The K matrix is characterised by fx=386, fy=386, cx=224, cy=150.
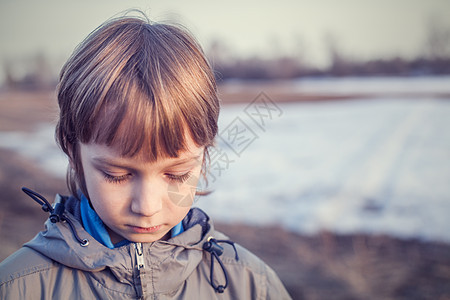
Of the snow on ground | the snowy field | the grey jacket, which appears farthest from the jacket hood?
the snow on ground

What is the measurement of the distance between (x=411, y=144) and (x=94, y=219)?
8.59m

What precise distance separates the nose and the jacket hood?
16 centimetres

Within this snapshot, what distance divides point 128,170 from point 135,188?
2.4 inches

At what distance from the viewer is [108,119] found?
120cm

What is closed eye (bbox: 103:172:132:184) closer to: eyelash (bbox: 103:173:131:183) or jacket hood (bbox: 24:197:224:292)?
eyelash (bbox: 103:173:131:183)

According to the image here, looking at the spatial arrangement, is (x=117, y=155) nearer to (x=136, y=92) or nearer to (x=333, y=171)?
(x=136, y=92)

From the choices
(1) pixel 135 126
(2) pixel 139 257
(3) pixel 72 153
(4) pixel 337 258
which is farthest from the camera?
(4) pixel 337 258

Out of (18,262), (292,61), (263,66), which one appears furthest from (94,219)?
(263,66)

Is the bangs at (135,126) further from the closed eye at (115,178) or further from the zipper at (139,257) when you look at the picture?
A: the zipper at (139,257)

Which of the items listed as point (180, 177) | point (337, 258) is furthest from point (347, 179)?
point (180, 177)

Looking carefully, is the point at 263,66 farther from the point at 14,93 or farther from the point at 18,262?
the point at 18,262

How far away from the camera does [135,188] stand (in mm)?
1227

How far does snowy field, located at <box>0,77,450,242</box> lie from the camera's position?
15.8 ft

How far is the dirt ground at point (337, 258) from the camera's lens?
11.5 ft
